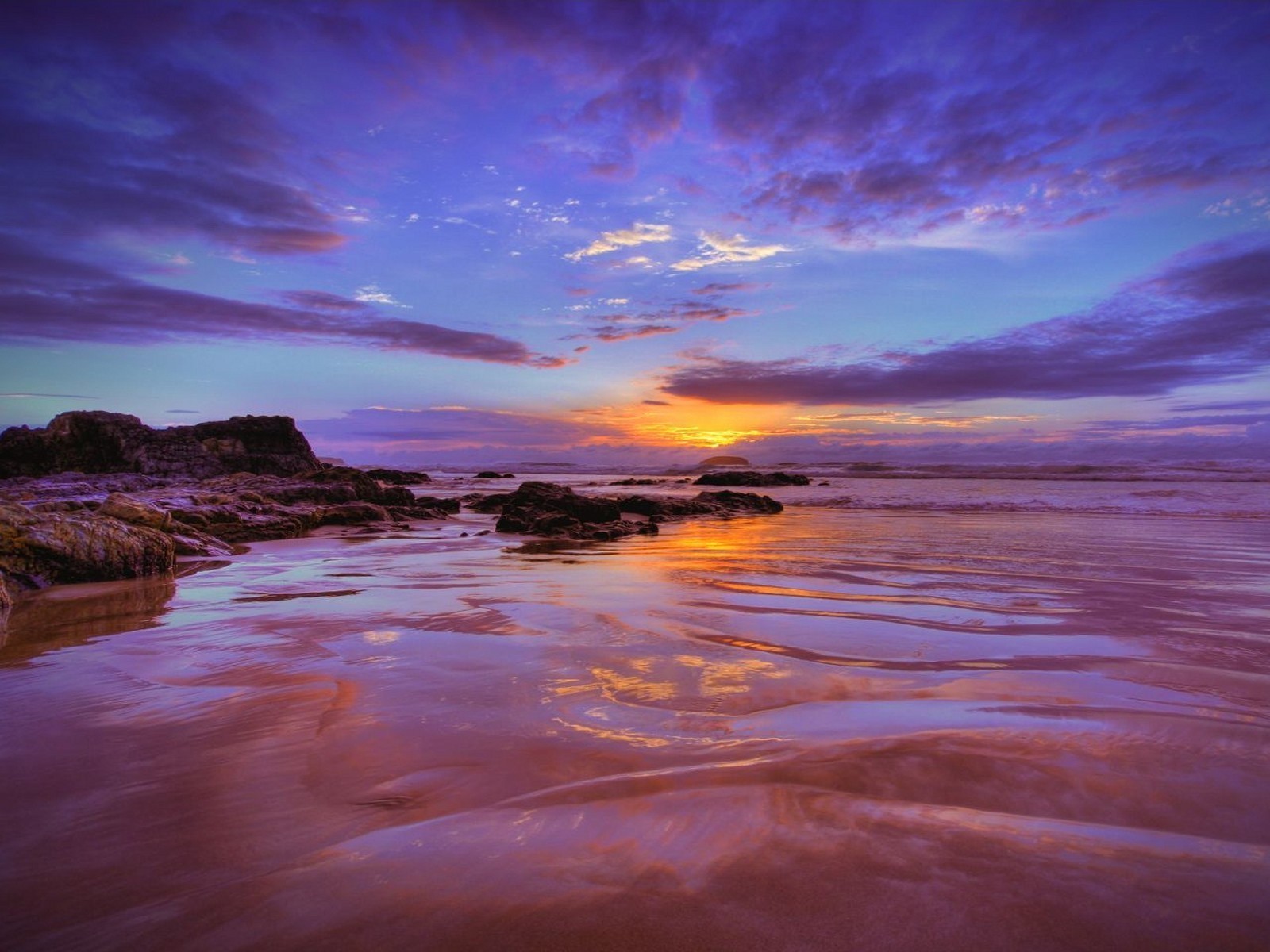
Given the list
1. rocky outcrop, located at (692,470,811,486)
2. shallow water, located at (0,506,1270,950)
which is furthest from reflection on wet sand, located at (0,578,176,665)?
rocky outcrop, located at (692,470,811,486)

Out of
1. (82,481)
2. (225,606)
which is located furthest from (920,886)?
(82,481)

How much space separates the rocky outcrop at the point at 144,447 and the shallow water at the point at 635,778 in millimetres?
11502

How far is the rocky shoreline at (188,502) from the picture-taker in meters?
5.04

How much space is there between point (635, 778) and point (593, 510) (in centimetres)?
914

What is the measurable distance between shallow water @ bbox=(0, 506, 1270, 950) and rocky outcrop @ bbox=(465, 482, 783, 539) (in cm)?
542

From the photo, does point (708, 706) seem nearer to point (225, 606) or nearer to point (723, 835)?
point (723, 835)

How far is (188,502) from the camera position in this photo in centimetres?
809

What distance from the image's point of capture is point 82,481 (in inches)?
443

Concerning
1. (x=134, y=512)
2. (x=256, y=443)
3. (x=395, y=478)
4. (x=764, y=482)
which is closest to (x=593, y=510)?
(x=134, y=512)

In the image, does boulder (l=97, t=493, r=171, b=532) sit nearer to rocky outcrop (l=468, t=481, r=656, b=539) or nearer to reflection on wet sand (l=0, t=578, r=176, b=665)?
reflection on wet sand (l=0, t=578, r=176, b=665)

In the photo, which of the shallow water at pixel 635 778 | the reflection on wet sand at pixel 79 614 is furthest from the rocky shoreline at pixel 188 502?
the shallow water at pixel 635 778

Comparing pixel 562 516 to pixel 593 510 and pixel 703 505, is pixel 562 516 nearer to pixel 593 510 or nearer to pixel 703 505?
pixel 593 510

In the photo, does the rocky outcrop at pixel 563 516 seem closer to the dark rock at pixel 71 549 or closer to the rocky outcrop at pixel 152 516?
the rocky outcrop at pixel 152 516

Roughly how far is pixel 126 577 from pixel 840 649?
562 centimetres
